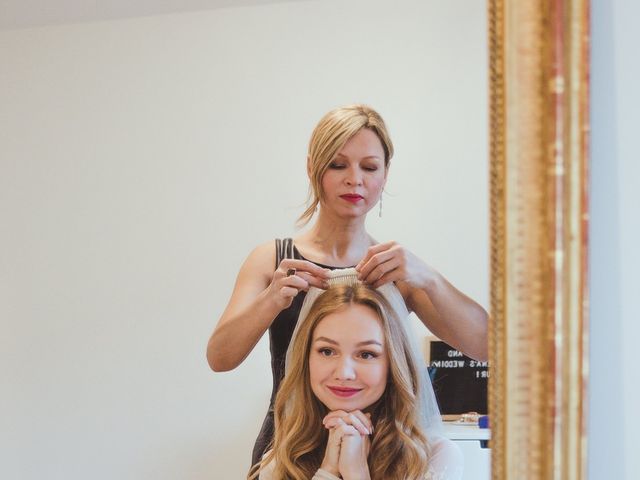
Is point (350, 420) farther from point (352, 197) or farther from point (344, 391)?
point (352, 197)

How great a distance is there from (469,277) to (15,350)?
0.56m

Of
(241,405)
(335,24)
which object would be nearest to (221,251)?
(241,405)

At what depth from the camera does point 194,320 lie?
93 cm

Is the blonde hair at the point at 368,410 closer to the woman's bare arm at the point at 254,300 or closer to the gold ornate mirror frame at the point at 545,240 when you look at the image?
the woman's bare arm at the point at 254,300

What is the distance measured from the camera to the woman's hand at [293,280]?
87 cm

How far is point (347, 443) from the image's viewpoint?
848mm

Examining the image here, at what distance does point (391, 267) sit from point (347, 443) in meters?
0.19

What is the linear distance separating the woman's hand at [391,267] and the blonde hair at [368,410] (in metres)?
0.02

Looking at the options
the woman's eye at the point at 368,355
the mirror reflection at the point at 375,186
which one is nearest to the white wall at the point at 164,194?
the mirror reflection at the point at 375,186

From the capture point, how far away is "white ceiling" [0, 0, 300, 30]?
37.4 inches

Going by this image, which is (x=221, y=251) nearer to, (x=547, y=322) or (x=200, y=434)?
(x=200, y=434)

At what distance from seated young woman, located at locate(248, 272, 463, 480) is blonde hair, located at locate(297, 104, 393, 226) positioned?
4.5 inches

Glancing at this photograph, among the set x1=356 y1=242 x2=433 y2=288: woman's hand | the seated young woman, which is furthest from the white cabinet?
x1=356 y1=242 x2=433 y2=288: woman's hand

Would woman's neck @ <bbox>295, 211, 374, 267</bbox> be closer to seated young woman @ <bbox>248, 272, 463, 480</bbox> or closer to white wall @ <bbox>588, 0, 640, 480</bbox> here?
seated young woman @ <bbox>248, 272, 463, 480</bbox>
